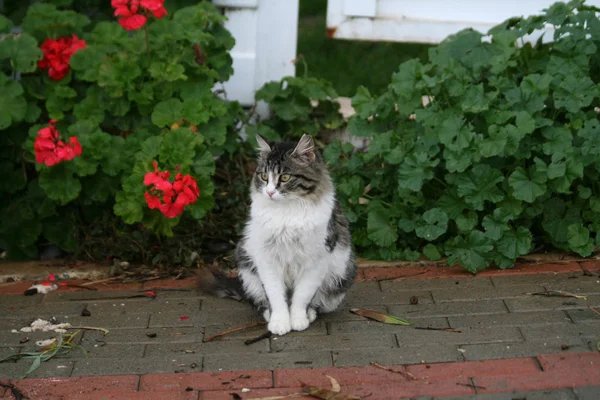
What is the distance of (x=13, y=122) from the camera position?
5344mm

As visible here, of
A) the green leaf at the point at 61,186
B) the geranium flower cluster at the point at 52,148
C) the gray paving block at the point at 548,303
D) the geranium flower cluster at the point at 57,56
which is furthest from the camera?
the geranium flower cluster at the point at 57,56

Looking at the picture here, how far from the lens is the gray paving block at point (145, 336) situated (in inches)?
174

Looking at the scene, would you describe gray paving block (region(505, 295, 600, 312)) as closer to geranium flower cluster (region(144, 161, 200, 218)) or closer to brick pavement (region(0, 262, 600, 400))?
brick pavement (region(0, 262, 600, 400))

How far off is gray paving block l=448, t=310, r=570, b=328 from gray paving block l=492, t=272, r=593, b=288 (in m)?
0.44

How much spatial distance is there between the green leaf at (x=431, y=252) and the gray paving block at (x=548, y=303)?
707mm

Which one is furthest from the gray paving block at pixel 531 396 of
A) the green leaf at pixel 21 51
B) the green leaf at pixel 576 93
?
the green leaf at pixel 21 51

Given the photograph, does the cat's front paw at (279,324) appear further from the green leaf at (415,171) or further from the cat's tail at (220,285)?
the green leaf at (415,171)

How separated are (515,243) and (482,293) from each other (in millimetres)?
461

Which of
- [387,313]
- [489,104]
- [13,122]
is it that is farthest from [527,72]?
[13,122]

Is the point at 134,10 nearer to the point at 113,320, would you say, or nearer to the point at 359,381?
the point at 113,320

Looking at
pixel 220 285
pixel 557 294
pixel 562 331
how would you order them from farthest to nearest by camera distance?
pixel 220 285 < pixel 557 294 < pixel 562 331

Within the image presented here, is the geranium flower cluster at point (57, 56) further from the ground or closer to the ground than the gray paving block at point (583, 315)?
further from the ground

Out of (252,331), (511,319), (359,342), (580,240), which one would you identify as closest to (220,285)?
(252,331)

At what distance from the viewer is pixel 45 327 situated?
181 inches
